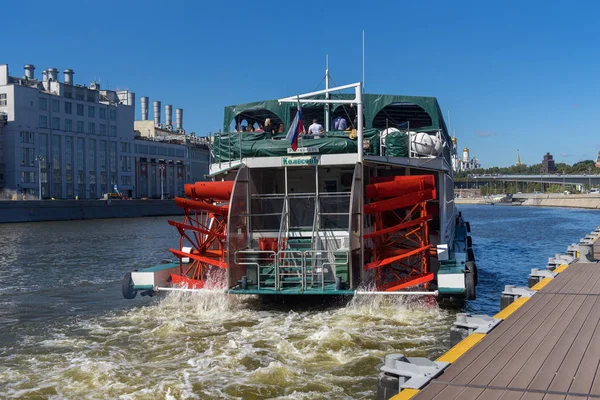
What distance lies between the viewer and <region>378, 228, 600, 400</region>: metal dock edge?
6367mm

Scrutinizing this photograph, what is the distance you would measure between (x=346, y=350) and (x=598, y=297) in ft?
16.4

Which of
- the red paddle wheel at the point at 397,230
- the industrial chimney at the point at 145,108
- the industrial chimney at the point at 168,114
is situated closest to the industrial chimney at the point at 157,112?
the industrial chimney at the point at 145,108

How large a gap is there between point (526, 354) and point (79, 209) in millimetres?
83127

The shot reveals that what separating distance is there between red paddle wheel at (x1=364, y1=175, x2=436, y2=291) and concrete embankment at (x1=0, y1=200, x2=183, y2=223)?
217 feet

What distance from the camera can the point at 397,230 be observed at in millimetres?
17891

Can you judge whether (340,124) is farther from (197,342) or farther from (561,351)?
(561,351)

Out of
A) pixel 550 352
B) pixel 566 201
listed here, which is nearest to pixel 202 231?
pixel 550 352

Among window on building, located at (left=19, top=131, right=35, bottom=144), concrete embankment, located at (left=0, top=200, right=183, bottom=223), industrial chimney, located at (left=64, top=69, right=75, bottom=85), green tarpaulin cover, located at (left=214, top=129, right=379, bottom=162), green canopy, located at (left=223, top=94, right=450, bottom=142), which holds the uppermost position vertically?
industrial chimney, located at (left=64, top=69, right=75, bottom=85)

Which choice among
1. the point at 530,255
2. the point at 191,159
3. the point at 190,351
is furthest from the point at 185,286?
the point at 191,159

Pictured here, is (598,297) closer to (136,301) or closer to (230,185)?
(230,185)

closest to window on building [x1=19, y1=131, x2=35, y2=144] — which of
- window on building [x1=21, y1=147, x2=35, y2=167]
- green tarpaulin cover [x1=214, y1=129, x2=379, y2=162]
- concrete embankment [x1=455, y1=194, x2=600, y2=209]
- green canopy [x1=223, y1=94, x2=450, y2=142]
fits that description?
window on building [x1=21, y1=147, x2=35, y2=167]

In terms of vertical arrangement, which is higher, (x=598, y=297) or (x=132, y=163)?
(x=132, y=163)

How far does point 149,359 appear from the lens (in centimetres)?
1216

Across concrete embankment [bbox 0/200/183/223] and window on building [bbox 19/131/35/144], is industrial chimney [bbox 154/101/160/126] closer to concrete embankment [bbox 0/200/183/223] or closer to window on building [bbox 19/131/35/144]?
concrete embankment [bbox 0/200/183/223]
